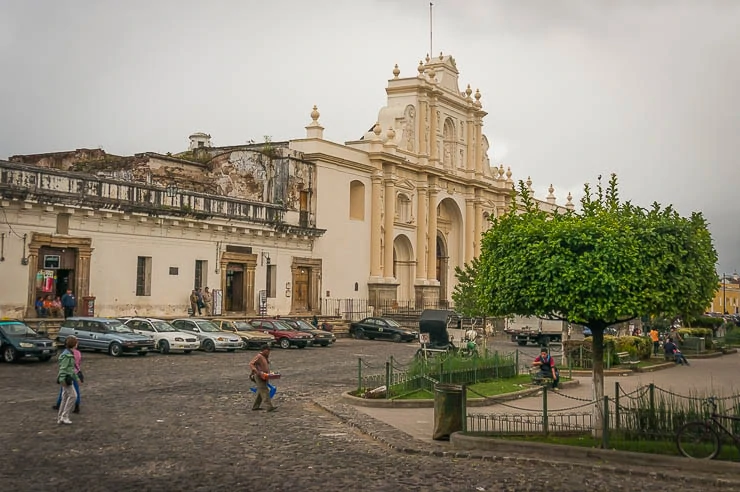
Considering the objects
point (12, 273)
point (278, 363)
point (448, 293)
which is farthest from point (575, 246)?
point (448, 293)

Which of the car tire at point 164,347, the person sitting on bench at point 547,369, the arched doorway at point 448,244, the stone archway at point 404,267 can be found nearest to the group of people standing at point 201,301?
the car tire at point 164,347

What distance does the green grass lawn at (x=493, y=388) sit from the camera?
62.1 feet

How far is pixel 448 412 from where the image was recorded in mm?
14297

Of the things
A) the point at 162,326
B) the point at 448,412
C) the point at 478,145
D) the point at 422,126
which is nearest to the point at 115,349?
the point at 162,326

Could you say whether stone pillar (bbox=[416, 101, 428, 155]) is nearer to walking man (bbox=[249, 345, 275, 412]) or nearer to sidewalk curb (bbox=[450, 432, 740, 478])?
walking man (bbox=[249, 345, 275, 412])

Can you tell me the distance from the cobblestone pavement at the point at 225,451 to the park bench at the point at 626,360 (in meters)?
12.6

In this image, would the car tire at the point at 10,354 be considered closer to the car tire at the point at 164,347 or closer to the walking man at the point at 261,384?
the car tire at the point at 164,347

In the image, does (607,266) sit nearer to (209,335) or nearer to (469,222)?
(209,335)

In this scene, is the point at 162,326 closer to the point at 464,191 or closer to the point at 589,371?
the point at 589,371

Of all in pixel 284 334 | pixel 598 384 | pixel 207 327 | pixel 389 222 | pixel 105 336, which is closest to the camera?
pixel 598 384

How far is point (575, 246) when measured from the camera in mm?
13688

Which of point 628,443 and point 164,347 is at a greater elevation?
point 164,347

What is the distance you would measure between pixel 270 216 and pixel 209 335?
1270cm

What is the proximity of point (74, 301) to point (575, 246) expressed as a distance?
23942mm
